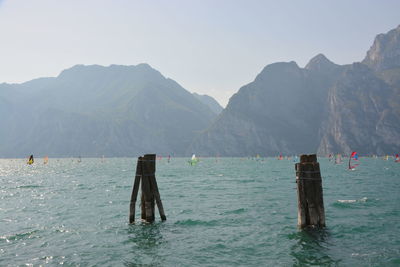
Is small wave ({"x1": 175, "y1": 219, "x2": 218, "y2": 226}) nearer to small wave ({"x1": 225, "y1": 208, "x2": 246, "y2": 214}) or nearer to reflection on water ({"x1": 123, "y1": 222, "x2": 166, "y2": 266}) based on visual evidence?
reflection on water ({"x1": 123, "y1": 222, "x2": 166, "y2": 266})

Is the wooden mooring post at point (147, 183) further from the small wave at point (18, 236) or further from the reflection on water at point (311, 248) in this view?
the reflection on water at point (311, 248)

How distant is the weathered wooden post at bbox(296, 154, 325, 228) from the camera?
46.0 feet

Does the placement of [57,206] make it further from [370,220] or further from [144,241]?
[370,220]

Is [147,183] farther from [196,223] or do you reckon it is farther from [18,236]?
[18,236]

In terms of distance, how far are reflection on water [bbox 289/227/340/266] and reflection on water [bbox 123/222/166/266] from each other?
5.20 metres

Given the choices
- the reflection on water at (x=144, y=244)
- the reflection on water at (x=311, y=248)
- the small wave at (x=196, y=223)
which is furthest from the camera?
the small wave at (x=196, y=223)

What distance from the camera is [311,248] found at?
12.7 metres

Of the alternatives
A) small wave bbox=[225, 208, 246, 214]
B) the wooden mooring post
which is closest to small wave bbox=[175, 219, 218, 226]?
the wooden mooring post

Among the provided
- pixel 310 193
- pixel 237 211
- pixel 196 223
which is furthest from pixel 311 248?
pixel 237 211

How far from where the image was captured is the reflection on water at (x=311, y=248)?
37.0ft

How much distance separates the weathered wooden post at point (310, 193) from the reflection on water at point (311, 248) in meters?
0.44

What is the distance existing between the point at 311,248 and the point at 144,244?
707 centimetres

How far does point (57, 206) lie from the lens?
86.1ft

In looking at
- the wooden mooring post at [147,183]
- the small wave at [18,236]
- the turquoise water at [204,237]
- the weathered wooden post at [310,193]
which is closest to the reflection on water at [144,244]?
the turquoise water at [204,237]
